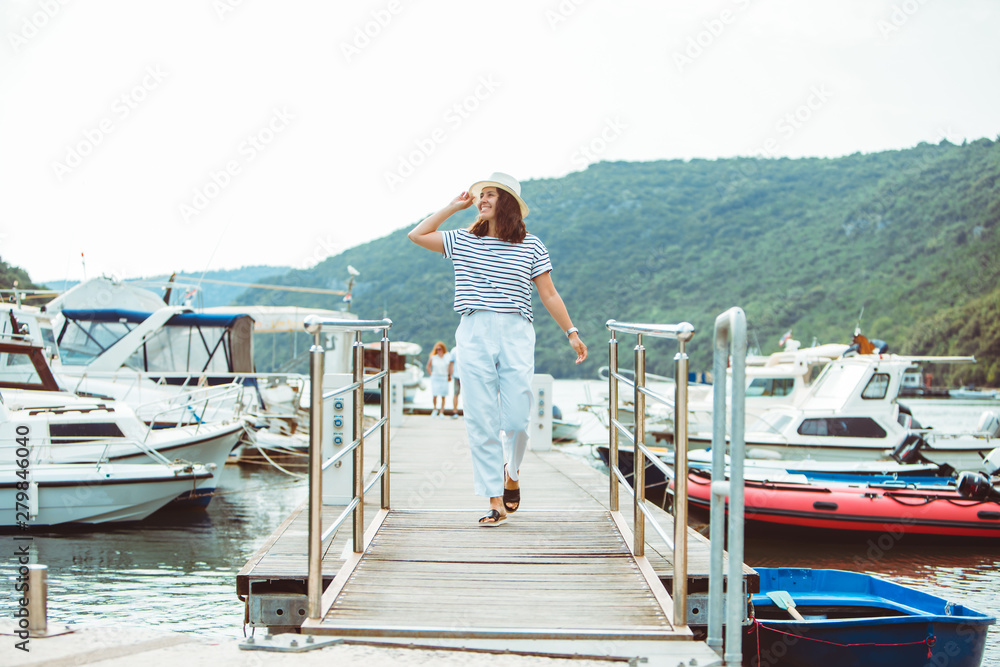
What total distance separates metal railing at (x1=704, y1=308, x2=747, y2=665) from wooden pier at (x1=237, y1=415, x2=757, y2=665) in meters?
0.17

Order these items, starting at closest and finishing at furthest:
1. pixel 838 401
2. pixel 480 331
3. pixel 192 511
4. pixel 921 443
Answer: pixel 480 331 < pixel 192 511 < pixel 921 443 < pixel 838 401

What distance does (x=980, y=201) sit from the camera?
60281 mm

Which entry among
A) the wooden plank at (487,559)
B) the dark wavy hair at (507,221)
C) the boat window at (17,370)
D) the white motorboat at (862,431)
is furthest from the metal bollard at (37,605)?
the white motorboat at (862,431)

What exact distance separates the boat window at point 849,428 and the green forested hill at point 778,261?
3467 cm

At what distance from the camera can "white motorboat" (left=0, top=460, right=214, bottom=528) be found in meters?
9.93

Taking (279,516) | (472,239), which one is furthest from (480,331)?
(279,516)

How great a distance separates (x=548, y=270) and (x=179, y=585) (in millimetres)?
6423

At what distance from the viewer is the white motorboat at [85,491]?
993 centimetres

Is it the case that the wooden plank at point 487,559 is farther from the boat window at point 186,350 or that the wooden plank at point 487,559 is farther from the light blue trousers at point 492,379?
the boat window at point 186,350

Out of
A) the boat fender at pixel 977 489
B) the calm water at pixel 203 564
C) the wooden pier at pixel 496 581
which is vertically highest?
the wooden pier at pixel 496 581

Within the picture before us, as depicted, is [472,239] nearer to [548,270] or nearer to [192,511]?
[548,270]

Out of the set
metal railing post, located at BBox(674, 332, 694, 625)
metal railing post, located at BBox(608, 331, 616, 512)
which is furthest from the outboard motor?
metal railing post, located at BBox(674, 332, 694, 625)

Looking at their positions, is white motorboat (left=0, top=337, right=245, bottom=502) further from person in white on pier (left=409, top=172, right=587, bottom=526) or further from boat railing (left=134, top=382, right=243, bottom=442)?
person in white on pier (left=409, top=172, right=587, bottom=526)

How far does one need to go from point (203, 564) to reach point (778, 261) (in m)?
57.7
